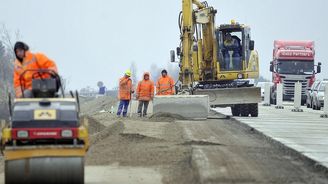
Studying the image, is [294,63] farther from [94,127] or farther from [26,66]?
[26,66]

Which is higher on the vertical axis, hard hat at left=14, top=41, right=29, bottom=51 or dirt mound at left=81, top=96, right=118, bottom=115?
hard hat at left=14, top=41, right=29, bottom=51

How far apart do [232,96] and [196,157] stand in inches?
639

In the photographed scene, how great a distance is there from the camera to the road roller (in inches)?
410

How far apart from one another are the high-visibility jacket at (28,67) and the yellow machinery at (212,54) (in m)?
19.1

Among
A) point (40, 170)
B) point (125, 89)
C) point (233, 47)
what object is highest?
point (233, 47)

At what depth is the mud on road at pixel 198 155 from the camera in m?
12.2

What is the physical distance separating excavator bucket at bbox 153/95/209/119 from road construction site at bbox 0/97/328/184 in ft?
18.2

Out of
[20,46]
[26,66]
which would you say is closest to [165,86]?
[26,66]

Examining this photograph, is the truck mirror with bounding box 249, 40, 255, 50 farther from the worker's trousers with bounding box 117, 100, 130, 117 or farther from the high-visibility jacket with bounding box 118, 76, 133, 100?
the worker's trousers with bounding box 117, 100, 130, 117

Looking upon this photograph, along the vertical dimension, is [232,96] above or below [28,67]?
below

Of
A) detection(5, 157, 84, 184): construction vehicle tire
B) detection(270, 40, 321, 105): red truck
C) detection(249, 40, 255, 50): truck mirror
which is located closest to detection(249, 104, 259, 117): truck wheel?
detection(249, 40, 255, 50): truck mirror

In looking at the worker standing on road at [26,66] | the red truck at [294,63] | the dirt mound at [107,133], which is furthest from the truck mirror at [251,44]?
the worker standing on road at [26,66]

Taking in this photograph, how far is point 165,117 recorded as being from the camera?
2688 cm

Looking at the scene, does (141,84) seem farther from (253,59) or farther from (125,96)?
(253,59)
